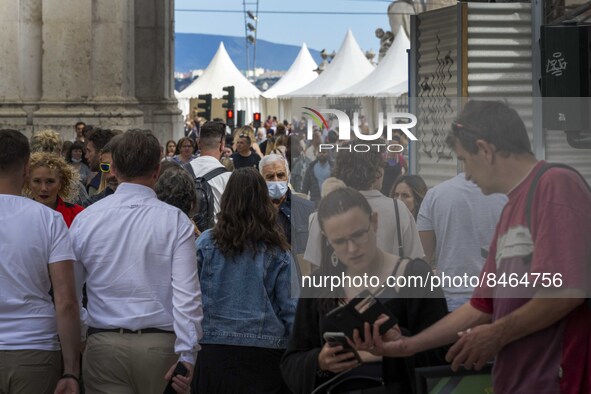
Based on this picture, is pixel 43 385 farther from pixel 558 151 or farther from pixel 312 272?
pixel 558 151

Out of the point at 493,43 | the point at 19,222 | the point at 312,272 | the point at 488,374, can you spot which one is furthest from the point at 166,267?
the point at 493,43

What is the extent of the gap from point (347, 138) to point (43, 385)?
88.4 inches

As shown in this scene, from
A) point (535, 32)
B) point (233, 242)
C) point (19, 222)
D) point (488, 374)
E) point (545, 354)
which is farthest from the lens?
point (535, 32)

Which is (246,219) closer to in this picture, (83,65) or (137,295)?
(137,295)

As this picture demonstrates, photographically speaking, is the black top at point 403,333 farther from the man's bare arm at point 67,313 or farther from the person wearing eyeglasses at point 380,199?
the man's bare arm at point 67,313

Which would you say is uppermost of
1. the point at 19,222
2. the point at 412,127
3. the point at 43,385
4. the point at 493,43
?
the point at 493,43

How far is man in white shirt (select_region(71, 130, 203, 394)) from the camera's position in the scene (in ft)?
20.4

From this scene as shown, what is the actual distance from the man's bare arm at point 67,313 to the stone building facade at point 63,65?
1588 centimetres

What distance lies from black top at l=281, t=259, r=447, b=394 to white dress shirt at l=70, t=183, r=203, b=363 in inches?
47.0

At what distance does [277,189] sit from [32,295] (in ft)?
15.2

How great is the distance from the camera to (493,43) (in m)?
8.48

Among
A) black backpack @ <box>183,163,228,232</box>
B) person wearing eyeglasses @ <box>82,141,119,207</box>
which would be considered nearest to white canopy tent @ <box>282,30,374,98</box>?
black backpack @ <box>183,163,228,232</box>

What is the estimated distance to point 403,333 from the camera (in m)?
4.62

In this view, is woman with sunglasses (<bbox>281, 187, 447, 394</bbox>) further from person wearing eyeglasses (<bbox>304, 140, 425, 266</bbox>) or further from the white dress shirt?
the white dress shirt
